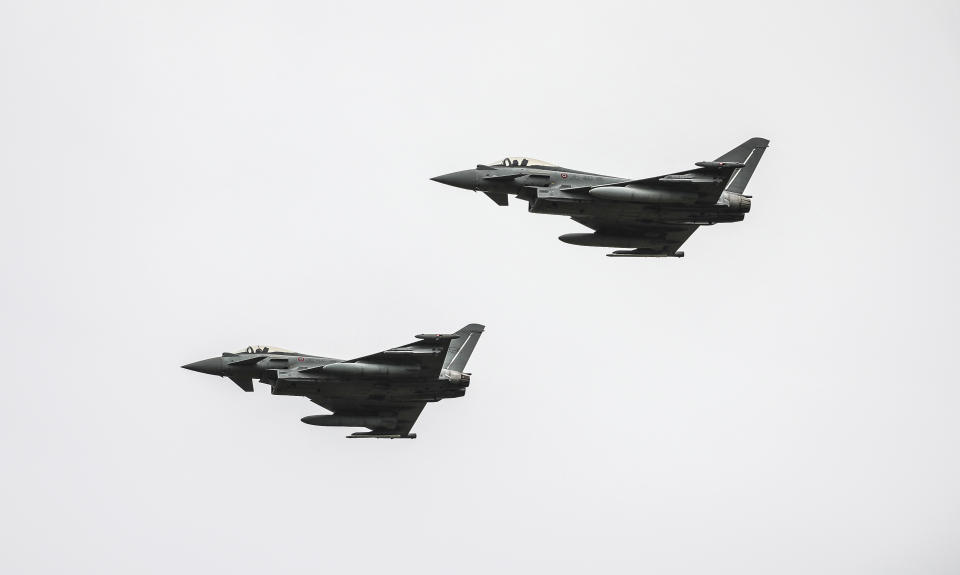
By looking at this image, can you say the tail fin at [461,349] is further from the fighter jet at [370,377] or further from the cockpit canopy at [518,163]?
the cockpit canopy at [518,163]

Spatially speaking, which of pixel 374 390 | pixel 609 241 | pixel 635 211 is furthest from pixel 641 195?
pixel 374 390

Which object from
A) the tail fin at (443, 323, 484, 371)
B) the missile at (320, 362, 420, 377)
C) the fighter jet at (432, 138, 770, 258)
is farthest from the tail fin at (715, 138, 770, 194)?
the missile at (320, 362, 420, 377)

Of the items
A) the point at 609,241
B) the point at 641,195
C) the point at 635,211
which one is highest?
the point at 641,195

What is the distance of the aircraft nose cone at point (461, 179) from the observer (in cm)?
4288

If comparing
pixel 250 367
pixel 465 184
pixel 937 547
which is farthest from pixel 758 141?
pixel 937 547

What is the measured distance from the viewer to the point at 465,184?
43062 millimetres

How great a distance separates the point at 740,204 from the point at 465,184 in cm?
1029

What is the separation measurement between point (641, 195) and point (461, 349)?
1026 cm

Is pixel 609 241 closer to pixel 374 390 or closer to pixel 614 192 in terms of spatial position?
pixel 614 192

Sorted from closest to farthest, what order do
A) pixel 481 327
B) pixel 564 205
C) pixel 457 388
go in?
pixel 564 205
pixel 457 388
pixel 481 327

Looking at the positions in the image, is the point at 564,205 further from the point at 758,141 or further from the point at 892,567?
the point at 892,567

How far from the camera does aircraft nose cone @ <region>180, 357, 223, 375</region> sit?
153ft

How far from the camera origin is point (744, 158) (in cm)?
4578

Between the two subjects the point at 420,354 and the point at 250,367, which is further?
the point at 250,367
